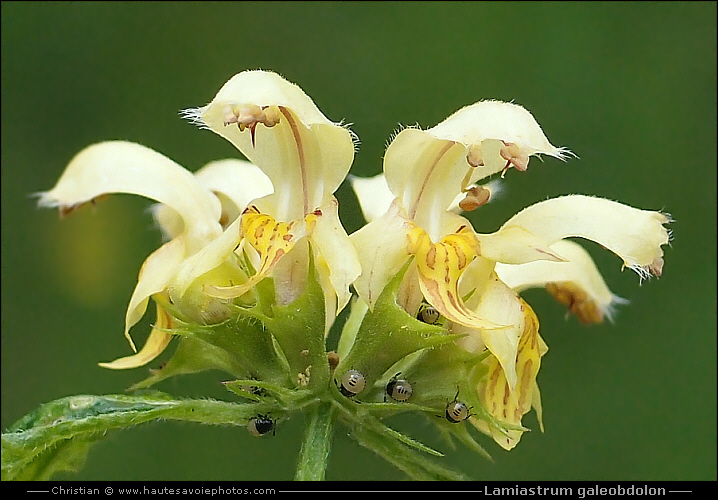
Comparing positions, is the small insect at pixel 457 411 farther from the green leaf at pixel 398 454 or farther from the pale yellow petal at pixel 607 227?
the pale yellow petal at pixel 607 227

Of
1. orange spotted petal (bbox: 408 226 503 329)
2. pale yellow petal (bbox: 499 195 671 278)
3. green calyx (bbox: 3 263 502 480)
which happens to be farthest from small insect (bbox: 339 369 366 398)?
pale yellow petal (bbox: 499 195 671 278)

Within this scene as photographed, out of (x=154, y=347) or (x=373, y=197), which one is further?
(x=373, y=197)

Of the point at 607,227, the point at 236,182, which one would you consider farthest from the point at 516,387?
the point at 236,182

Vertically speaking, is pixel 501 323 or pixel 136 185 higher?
pixel 136 185

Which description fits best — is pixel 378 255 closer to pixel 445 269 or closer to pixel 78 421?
pixel 445 269

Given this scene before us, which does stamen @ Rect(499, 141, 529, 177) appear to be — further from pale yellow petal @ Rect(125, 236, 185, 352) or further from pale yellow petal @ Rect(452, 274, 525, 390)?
pale yellow petal @ Rect(125, 236, 185, 352)

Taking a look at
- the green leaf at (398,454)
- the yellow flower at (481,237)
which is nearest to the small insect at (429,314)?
the yellow flower at (481,237)
